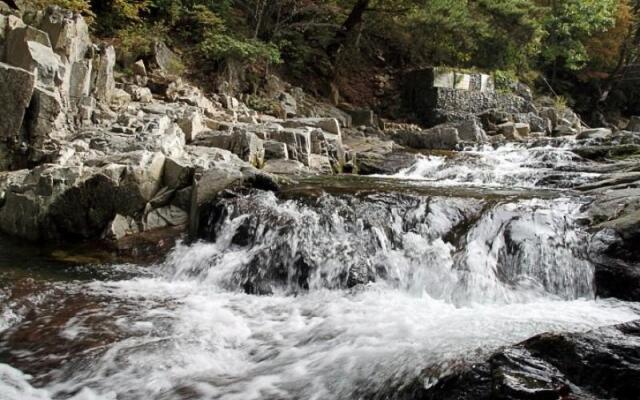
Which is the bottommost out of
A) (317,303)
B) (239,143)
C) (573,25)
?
(317,303)

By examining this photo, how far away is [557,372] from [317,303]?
3.21 m

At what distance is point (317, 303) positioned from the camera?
17.3ft

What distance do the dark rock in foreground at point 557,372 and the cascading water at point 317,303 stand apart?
0.99 feet

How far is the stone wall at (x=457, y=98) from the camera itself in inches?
721

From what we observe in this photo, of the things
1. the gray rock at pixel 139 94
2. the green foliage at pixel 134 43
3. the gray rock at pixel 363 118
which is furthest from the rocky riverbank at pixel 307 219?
the gray rock at pixel 363 118

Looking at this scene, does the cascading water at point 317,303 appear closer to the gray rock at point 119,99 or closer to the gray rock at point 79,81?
the gray rock at point 79,81

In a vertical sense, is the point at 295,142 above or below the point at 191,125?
below

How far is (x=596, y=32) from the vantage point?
24375 mm

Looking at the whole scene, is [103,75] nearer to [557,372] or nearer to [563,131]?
[557,372]

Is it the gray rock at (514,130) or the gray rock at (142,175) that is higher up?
the gray rock at (514,130)

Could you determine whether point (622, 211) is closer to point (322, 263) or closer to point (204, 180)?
point (322, 263)

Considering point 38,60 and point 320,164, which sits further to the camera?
point 320,164

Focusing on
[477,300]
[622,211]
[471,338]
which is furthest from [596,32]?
[471,338]

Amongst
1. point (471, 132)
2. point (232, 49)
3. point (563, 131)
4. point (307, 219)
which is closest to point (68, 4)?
point (232, 49)
